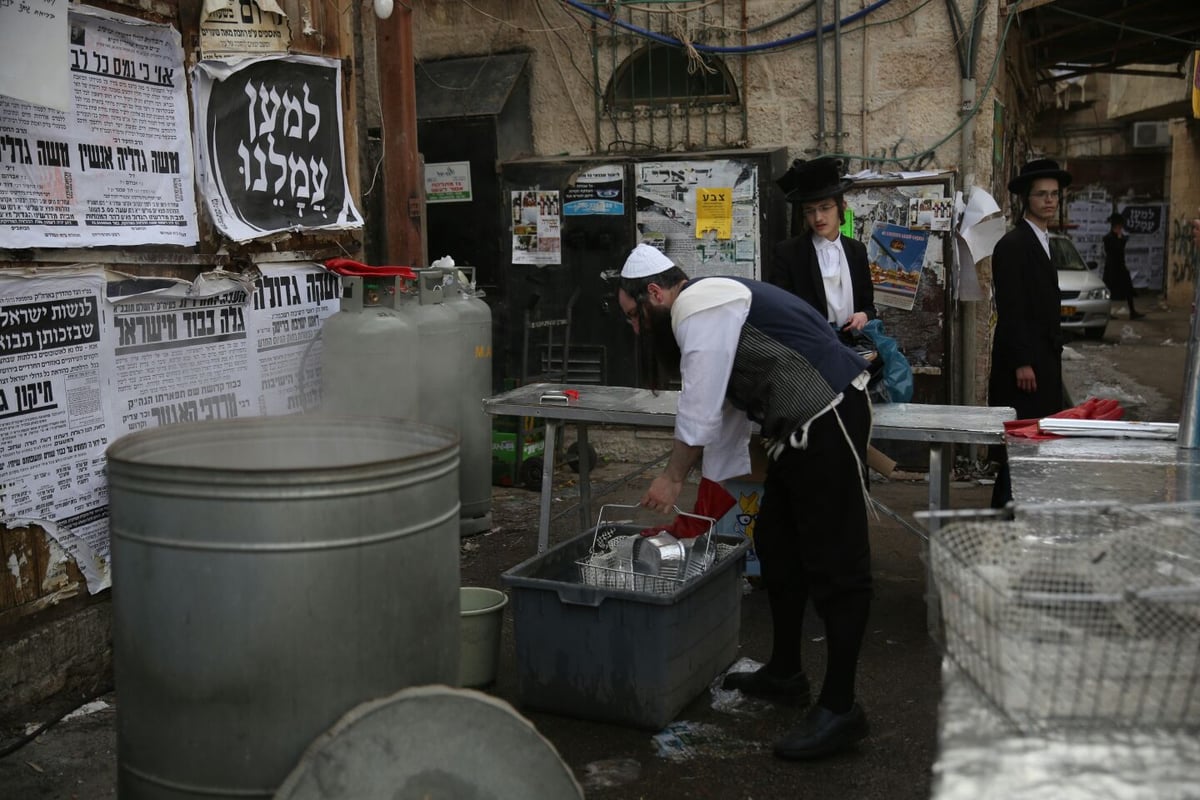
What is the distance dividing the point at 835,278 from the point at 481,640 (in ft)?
8.89

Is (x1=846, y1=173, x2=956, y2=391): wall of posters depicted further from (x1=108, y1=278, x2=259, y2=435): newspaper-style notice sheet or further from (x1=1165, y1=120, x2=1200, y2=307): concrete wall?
(x1=1165, y1=120, x2=1200, y2=307): concrete wall

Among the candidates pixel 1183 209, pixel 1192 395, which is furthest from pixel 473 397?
pixel 1183 209

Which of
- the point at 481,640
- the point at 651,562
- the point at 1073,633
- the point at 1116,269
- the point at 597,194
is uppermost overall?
the point at 597,194

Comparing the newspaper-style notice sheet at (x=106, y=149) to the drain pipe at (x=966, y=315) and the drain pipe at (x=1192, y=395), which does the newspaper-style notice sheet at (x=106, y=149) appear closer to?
the drain pipe at (x=1192, y=395)

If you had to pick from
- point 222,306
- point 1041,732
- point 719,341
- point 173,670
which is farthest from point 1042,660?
point 222,306

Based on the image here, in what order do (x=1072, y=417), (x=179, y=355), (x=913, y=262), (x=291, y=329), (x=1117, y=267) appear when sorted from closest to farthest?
(x=1072, y=417) < (x=179, y=355) < (x=291, y=329) < (x=913, y=262) < (x=1117, y=267)

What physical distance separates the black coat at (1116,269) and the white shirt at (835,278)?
19150 mm

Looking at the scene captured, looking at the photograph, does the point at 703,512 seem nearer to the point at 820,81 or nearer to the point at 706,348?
the point at 706,348

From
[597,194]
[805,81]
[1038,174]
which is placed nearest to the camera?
[1038,174]

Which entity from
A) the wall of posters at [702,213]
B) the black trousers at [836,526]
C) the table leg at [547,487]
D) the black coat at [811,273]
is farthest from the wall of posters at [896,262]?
the black trousers at [836,526]

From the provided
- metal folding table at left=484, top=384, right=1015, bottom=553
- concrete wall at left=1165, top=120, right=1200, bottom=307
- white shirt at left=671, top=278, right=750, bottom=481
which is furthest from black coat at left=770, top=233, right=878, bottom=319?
concrete wall at left=1165, top=120, right=1200, bottom=307

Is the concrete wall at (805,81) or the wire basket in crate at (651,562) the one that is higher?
the concrete wall at (805,81)

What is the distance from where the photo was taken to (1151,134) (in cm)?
3089

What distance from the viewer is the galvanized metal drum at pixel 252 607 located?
265cm
